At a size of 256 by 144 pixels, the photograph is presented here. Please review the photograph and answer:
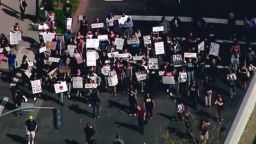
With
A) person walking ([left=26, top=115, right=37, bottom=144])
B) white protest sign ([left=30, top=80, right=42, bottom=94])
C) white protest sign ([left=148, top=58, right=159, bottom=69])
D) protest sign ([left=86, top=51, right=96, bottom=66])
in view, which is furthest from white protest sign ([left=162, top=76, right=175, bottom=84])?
person walking ([left=26, top=115, right=37, bottom=144])

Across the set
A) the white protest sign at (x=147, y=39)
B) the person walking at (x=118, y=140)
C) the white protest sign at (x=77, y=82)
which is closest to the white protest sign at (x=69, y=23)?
the white protest sign at (x=147, y=39)

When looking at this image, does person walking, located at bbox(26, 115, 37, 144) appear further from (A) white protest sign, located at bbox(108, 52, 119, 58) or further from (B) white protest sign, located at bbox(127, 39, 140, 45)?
(B) white protest sign, located at bbox(127, 39, 140, 45)

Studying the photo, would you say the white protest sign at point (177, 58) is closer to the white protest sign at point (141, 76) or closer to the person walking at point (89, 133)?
the white protest sign at point (141, 76)

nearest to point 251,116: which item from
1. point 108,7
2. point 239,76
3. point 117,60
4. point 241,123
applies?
point 241,123

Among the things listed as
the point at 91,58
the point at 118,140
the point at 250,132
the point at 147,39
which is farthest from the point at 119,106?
the point at 250,132

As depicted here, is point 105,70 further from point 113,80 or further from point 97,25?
point 97,25
